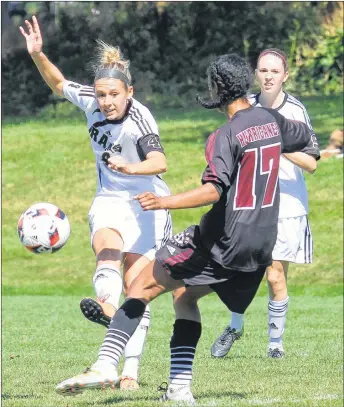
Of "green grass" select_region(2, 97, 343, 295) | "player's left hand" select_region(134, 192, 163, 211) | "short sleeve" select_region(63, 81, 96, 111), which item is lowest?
"green grass" select_region(2, 97, 343, 295)

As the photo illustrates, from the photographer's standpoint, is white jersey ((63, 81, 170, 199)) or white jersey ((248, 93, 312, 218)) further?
white jersey ((248, 93, 312, 218))

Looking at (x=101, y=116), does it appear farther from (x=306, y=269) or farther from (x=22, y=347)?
(x=306, y=269)

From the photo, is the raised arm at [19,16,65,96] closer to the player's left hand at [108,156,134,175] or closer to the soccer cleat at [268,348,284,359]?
the player's left hand at [108,156,134,175]

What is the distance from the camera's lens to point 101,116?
8148mm

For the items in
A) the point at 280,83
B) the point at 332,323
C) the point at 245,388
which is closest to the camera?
the point at 245,388

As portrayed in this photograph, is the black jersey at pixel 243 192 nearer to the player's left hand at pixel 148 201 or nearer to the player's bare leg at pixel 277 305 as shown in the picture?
the player's left hand at pixel 148 201

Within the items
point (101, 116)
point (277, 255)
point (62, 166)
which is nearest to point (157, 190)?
point (101, 116)

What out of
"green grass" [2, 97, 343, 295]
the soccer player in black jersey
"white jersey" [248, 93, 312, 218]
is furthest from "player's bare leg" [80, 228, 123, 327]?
"green grass" [2, 97, 343, 295]

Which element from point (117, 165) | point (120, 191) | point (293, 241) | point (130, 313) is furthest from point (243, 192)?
point (293, 241)

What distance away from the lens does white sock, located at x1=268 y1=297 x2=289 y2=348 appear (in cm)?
994

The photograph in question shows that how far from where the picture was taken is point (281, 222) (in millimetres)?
10211

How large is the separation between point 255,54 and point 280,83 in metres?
22.6

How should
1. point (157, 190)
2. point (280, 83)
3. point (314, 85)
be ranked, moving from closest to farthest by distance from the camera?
point (157, 190) → point (280, 83) → point (314, 85)

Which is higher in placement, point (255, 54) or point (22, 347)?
point (255, 54)
